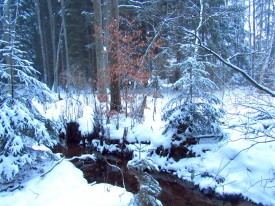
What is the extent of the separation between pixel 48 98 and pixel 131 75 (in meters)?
3.46

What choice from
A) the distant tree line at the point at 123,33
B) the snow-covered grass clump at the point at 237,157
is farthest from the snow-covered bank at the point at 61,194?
the distant tree line at the point at 123,33

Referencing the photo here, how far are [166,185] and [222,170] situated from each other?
4.59 feet

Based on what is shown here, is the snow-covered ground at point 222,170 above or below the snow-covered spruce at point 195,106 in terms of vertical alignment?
below

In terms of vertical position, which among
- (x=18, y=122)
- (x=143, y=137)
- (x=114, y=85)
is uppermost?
(x=114, y=85)

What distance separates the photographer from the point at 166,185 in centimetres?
592

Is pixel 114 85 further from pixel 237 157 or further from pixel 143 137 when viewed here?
pixel 237 157

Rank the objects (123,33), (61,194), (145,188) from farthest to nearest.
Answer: (123,33) → (61,194) → (145,188)

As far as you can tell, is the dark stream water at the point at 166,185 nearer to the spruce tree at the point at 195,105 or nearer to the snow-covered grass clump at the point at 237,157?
the snow-covered grass clump at the point at 237,157

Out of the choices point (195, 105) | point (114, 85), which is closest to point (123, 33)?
point (114, 85)

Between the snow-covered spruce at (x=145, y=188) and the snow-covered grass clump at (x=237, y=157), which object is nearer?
the snow-covered spruce at (x=145, y=188)

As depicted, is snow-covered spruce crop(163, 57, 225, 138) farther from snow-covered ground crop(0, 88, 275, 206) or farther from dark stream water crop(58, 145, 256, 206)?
dark stream water crop(58, 145, 256, 206)

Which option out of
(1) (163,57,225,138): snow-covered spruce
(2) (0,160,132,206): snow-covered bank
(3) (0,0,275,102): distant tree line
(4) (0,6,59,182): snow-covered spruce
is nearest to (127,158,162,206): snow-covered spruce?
(2) (0,160,132,206): snow-covered bank

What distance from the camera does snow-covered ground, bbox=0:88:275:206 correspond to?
408 cm

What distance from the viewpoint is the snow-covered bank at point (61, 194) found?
158 inches
